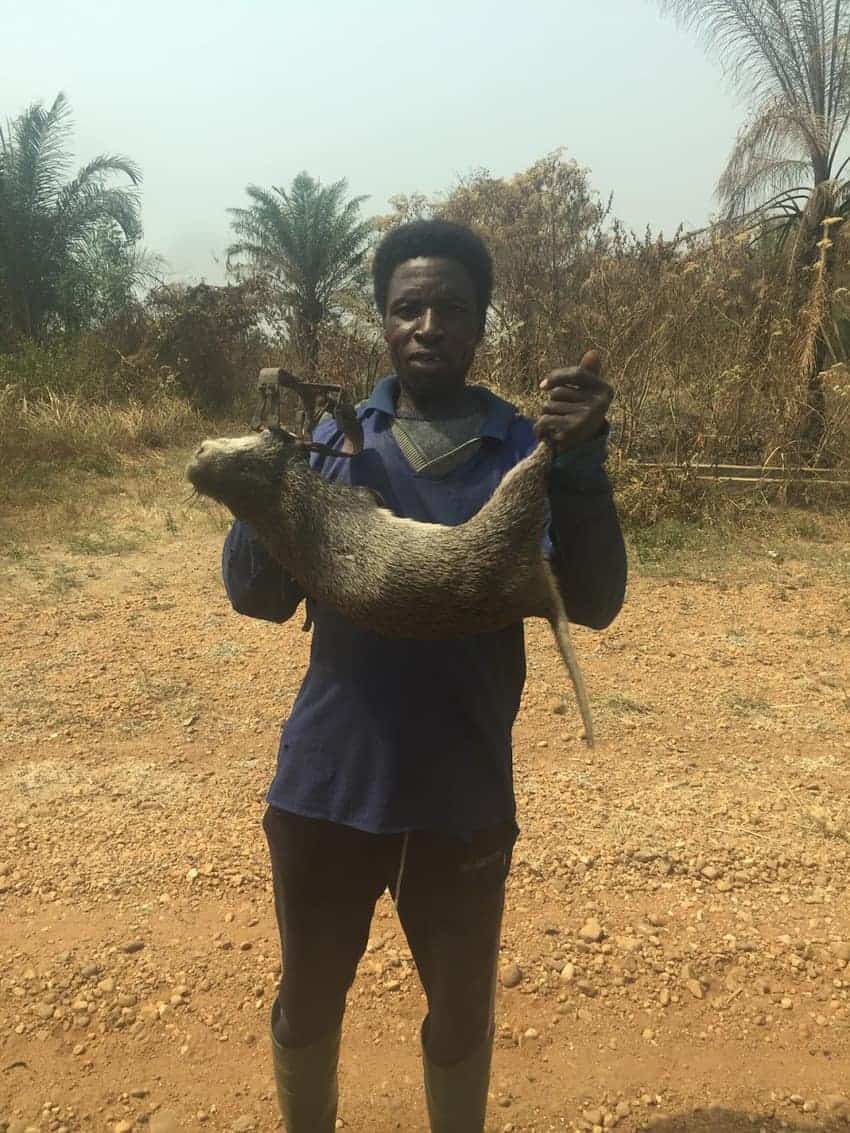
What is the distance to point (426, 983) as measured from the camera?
6.44 ft

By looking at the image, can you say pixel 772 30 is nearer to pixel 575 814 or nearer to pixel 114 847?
Answer: pixel 575 814

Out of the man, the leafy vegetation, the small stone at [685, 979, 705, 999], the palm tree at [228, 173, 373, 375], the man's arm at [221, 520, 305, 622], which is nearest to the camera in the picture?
the man

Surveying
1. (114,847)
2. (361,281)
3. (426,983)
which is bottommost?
(114,847)

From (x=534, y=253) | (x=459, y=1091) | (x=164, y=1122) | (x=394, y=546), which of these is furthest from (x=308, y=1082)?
(x=534, y=253)

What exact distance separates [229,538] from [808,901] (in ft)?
10.7

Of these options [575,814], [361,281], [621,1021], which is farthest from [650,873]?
[361,281]

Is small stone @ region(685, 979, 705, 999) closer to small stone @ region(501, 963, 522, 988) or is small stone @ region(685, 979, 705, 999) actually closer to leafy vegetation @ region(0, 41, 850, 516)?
small stone @ region(501, 963, 522, 988)

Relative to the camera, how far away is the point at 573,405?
155 centimetres

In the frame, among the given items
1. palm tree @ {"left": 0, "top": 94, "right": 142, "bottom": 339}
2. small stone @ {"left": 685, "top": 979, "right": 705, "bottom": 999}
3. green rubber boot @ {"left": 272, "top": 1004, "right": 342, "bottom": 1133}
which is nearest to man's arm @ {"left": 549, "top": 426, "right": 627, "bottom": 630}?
green rubber boot @ {"left": 272, "top": 1004, "right": 342, "bottom": 1133}

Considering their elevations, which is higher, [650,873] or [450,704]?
[450,704]

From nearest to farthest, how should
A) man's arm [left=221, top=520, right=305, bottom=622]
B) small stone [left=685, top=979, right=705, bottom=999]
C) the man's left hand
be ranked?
1. the man's left hand
2. man's arm [left=221, top=520, right=305, bottom=622]
3. small stone [left=685, top=979, right=705, bottom=999]

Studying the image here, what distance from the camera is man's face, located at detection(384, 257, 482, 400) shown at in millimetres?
1790

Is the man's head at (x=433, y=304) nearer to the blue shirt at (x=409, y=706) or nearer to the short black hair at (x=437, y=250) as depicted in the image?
the short black hair at (x=437, y=250)

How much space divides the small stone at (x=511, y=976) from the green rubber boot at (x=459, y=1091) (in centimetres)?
97
